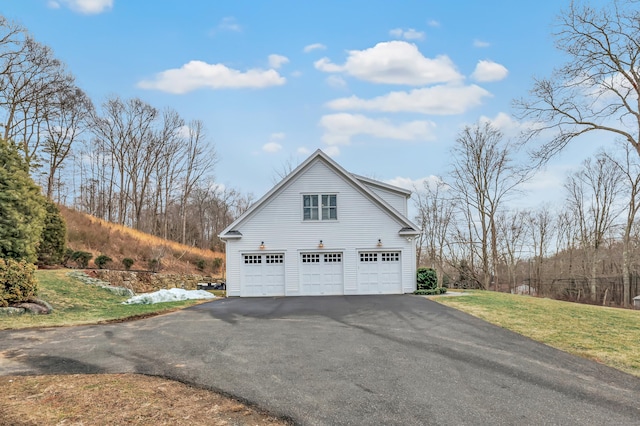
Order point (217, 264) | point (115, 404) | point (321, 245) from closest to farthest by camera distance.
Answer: point (115, 404)
point (321, 245)
point (217, 264)

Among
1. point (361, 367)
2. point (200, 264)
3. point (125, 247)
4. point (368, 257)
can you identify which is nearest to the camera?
point (361, 367)

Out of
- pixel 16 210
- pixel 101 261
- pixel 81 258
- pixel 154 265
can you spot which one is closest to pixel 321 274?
pixel 101 261

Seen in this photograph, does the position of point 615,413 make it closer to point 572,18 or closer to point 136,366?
point 136,366

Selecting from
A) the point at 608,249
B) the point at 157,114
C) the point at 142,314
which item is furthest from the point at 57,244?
the point at 608,249

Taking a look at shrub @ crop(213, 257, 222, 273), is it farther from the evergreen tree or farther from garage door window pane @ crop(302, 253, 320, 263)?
the evergreen tree

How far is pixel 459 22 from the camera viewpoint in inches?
647

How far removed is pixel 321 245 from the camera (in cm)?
1950

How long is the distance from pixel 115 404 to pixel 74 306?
34.1 ft

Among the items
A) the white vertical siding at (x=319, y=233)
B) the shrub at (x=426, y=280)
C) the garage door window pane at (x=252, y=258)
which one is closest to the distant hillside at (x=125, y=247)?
the garage door window pane at (x=252, y=258)

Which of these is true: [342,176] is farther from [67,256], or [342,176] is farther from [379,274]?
[67,256]

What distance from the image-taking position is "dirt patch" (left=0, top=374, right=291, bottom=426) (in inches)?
162

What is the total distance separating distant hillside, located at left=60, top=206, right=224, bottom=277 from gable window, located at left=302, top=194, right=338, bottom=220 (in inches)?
424

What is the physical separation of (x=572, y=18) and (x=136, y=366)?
17835mm

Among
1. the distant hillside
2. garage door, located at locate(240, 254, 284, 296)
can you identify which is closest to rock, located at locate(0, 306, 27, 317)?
garage door, located at locate(240, 254, 284, 296)
